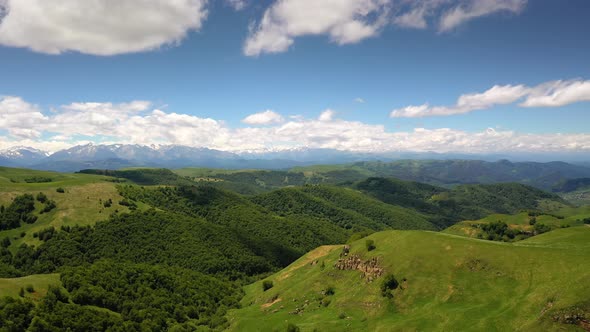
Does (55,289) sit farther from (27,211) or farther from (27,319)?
(27,211)

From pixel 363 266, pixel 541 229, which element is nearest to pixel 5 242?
pixel 363 266

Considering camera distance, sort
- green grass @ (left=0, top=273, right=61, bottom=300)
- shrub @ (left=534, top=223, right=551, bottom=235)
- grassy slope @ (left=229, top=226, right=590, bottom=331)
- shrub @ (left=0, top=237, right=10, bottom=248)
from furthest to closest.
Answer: shrub @ (left=534, top=223, right=551, bottom=235) → shrub @ (left=0, top=237, right=10, bottom=248) → green grass @ (left=0, top=273, right=61, bottom=300) → grassy slope @ (left=229, top=226, right=590, bottom=331)

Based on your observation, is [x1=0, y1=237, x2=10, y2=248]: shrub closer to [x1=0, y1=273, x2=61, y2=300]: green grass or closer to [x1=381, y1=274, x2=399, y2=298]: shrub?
[x1=0, y1=273, x2=61, y2=300]: green grass

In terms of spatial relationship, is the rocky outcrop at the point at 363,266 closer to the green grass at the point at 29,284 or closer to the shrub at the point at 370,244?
the shrub at the point at 370,244

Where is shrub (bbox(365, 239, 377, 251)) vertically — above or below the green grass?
above

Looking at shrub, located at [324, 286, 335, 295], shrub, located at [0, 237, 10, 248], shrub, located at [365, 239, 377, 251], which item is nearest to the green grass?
shrub, located at [324, 286, 335, 295]

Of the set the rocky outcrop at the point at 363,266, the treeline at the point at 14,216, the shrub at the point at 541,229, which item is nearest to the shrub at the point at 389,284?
the rocky outcrop at the point at 363,266

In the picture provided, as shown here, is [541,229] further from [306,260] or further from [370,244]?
[370,244]

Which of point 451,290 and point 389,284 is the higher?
point 451,290
